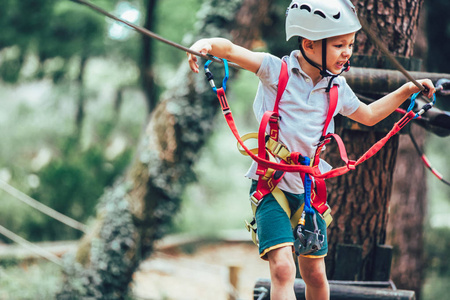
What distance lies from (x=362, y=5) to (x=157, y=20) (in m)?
5.68

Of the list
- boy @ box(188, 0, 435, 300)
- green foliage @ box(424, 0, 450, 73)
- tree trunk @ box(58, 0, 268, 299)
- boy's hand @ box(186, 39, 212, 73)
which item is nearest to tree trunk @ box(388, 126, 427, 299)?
green foliage @ box(424, 0, 450, 73)

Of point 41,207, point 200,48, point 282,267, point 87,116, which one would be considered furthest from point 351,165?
point 87,116

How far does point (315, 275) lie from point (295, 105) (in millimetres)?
733

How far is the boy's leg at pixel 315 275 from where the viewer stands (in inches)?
86.2

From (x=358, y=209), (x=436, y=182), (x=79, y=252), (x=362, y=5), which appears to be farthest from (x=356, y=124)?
(x=436, y=182)

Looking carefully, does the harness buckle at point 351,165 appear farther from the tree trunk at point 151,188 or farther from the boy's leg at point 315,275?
the tree trunk at point 151,188

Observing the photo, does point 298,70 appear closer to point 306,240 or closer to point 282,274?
point 306,240

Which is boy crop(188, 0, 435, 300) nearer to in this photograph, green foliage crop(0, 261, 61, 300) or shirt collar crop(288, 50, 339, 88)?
shirt collar crop(288, 50, 339, 88)

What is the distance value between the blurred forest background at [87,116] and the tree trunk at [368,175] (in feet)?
11.3

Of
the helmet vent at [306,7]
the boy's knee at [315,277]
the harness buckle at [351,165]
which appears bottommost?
the boy's knee at [315,277]

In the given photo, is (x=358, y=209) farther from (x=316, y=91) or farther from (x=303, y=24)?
(x=303, y=24)

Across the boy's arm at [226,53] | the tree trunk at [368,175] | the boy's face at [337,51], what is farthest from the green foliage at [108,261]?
the boy's face at [337,51]

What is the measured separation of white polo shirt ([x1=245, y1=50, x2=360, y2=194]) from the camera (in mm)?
2090

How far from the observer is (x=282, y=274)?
6.50ft
